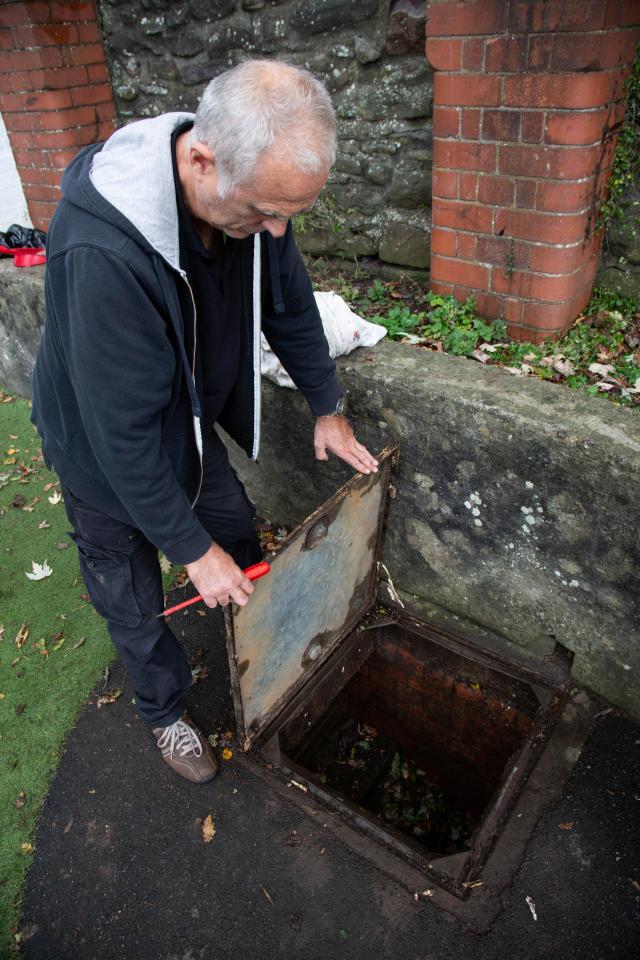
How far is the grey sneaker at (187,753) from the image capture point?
252 centimetres

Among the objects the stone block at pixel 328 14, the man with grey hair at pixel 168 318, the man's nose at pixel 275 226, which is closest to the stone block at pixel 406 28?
the stone block at pixel 328 14

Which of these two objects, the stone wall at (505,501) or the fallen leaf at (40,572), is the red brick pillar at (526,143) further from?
the fallen leaf at (40,572)

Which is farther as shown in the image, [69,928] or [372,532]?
[372,532]

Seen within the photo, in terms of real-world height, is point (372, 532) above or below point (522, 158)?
below

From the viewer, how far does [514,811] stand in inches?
92.9

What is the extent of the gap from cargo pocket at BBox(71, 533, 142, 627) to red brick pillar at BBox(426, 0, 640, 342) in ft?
6.56

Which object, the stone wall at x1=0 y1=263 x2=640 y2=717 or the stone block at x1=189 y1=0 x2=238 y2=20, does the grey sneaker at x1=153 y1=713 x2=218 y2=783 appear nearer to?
the stone wall at x1=0 y1=263 x2=640 y2=717

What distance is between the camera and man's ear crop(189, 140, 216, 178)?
5.14ft

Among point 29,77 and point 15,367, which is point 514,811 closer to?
point 15,367

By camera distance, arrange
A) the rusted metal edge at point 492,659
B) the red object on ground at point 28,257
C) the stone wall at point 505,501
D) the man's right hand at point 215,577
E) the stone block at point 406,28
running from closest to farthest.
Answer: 1. the man's right hand at point 215,577
2. the stone wall at point 505,501
3. the rusted metal edge at point 492,659
4. the stone block at point 406,28
5. the red object on ground at point 28,257

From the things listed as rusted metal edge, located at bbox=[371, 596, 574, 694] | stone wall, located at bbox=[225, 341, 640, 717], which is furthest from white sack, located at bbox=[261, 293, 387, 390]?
rusted metal edge, located at bbox=[371, 596, 574, 694]

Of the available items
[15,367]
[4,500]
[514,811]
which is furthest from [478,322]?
[15,367]

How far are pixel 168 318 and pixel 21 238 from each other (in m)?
3.54

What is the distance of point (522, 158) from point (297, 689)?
93.0 inches
